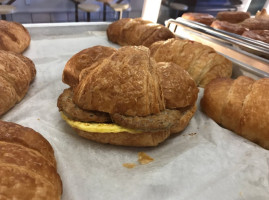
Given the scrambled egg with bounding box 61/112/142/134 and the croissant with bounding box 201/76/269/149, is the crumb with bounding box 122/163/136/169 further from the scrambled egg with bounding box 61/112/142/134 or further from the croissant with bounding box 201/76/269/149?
the croissant with bounding box 201/76/269/149

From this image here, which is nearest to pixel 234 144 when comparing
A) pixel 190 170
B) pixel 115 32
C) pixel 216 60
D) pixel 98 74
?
pixel 190 170

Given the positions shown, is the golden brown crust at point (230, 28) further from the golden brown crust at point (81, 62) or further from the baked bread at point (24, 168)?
the baked bread at point (24, 168)

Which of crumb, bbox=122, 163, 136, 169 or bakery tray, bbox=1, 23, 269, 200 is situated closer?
bakery tray, bbox=1, 23, 269, 200

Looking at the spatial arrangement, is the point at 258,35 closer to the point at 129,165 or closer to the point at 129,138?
the point at 129,138

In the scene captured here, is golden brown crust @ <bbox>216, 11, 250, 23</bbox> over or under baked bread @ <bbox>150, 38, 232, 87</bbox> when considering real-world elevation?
over

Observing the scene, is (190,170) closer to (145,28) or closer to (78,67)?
(78,67)

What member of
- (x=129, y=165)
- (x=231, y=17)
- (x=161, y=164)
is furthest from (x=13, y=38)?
(x=231, y=17)

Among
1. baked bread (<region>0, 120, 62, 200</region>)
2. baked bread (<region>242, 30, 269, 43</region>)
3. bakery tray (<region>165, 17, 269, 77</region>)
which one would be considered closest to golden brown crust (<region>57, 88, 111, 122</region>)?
baked bread (<region>0, 120, 62, 200</region>)
